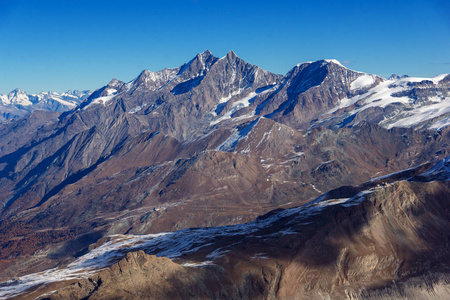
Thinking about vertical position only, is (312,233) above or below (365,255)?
above

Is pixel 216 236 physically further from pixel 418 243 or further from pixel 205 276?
pixel 418 243

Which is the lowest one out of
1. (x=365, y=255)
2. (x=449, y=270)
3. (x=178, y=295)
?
(x=449, y=270)

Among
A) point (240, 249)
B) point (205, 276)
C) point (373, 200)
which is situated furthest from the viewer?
point (373, 200)

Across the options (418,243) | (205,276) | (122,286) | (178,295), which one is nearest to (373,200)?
(418,243)

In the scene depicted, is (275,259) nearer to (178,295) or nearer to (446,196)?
(178,295)

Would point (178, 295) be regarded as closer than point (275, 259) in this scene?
Yes

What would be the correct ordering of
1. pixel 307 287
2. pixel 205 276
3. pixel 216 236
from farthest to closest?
pixel 216 236 → pixel 307 287 → pixel 205 276
